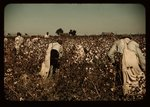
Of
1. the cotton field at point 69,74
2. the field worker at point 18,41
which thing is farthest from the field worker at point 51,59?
the field worker at point 18,41

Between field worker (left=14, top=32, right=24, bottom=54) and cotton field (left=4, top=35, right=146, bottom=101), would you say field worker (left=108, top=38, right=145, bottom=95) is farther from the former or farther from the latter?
field worker (left=14, top=32, right=24, bottom=54)

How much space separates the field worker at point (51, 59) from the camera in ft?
13.4

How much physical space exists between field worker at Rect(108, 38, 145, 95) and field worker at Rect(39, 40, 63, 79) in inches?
21.0

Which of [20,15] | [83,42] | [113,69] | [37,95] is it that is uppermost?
[20,15]

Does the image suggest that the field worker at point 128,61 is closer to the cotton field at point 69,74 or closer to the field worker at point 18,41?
the cotton field at point 69,74

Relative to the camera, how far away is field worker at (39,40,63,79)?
161 inches

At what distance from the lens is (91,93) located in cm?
407

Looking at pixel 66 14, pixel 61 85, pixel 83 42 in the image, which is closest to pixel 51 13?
pixel 66 14

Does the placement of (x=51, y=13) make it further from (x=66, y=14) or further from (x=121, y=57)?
(x=121, y=57)

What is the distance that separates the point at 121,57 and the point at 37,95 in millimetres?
964

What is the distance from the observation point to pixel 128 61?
4.08 metres

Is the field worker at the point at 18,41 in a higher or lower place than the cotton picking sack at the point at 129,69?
higher

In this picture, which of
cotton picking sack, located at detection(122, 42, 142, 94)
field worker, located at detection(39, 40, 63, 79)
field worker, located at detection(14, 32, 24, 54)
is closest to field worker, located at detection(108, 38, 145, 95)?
cotton picking sack, located at detection(122, 42, 142, 94)

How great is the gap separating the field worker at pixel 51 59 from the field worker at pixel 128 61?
1.75 ft
